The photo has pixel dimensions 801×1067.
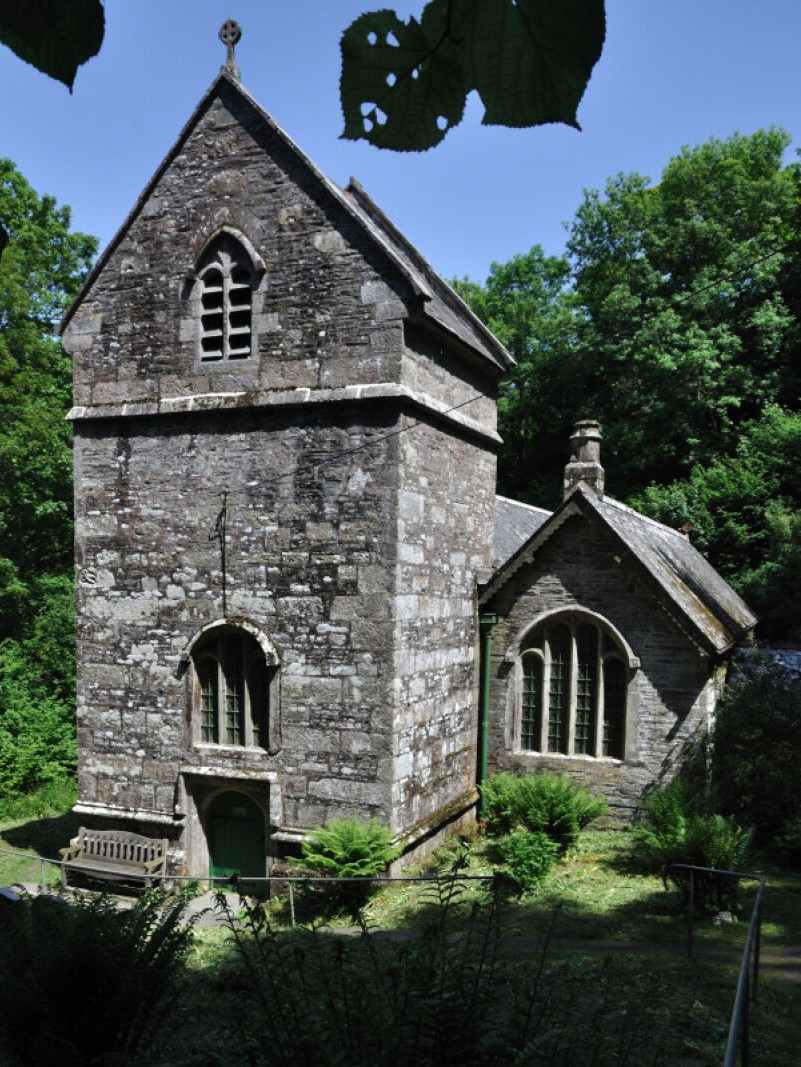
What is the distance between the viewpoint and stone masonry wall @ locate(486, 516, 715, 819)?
1313cm

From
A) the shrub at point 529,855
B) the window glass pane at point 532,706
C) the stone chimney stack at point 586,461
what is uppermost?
the stone chimney stack at point 586,461

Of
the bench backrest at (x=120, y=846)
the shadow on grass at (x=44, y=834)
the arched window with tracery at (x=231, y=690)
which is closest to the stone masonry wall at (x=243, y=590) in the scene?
the arched window with tracery at (x=231, y=690)

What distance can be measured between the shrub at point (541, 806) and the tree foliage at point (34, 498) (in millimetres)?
12026

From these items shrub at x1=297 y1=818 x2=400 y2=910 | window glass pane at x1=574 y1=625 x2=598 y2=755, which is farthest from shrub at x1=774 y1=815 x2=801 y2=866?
shrub at x1=297 y1=818 x2=400 y2=910

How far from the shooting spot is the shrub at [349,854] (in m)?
10.3

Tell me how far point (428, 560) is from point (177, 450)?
4093 mm

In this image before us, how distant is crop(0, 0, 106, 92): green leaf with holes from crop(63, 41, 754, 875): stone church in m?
9.72

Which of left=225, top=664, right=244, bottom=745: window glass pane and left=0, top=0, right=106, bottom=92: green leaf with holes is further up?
left=0, top=0, right=106, bottom=92: green leaf with holes

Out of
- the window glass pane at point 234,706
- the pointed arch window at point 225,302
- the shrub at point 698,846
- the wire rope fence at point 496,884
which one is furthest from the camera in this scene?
the window glass pane at point 234,706

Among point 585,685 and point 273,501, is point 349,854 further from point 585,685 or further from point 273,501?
point 585,685

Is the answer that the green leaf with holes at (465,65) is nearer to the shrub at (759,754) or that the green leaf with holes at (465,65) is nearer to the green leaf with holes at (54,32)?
the green leaf with holes at (54,32)

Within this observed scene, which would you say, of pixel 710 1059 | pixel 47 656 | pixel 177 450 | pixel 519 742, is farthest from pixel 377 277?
pixel 47 656

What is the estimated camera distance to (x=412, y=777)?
1162 centimetres

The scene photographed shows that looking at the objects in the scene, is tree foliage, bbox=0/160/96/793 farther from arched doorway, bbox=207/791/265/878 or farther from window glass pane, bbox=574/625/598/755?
window glass pane, bbox=574/625/598/755
